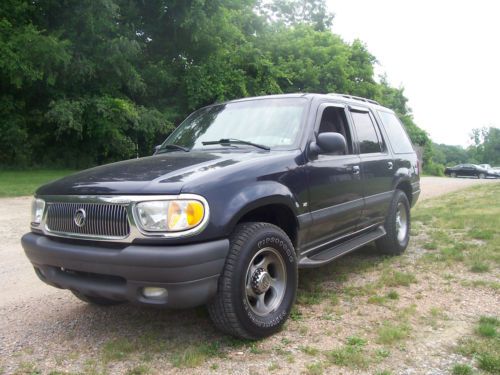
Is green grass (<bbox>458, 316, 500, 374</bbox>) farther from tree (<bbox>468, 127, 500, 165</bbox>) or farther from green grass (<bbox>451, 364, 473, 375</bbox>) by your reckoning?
tree (<bbox>468, 127, 500, 165</bbox>)

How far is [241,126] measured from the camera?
4422 millimetres

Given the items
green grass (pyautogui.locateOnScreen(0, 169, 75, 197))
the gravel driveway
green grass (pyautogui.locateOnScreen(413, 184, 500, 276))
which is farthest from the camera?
green grass (pyautogui.locateOnScreen(0, 169, 75, 197))

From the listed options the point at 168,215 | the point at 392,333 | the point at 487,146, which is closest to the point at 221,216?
the point at 168,215

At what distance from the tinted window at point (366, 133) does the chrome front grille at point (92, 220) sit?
2937mm

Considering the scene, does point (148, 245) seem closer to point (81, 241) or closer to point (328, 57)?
point (81, 241)

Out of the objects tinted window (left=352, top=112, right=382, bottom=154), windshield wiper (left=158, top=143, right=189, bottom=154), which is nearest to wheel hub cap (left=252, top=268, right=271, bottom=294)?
windshield wiper (left=158, top=143, right=189, bottom=154)

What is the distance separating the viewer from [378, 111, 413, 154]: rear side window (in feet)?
19.6

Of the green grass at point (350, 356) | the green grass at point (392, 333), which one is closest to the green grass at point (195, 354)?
the green grass at point (350, 356)

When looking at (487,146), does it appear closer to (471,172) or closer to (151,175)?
(471,172)

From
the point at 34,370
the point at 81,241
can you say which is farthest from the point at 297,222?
the point at 34,370

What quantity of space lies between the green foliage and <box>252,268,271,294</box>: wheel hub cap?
49.9ft

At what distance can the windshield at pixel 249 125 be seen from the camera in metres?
4.16

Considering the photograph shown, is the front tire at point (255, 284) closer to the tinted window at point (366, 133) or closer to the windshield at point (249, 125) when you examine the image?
the windshield at point (249, 125)

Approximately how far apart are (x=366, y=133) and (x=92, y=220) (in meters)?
3.37
